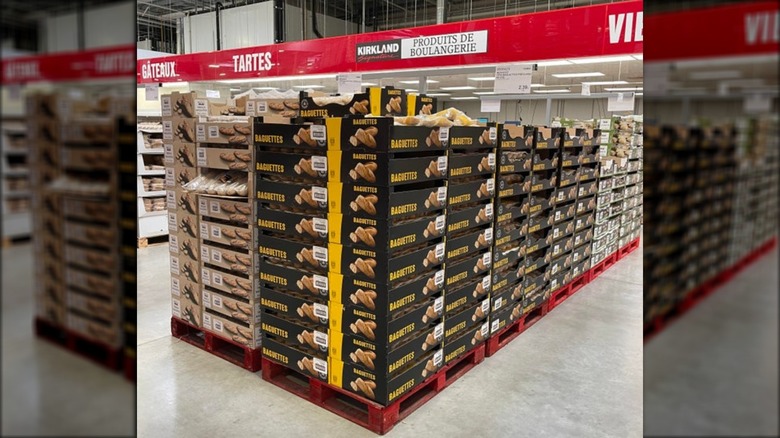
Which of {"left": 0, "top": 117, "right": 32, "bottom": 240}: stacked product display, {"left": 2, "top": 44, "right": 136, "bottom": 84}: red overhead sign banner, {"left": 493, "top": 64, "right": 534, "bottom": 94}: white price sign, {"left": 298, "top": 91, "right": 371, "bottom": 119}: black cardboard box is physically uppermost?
{"left": 493, "top": 64, "right": 534, "bottom": 94}: white price sign

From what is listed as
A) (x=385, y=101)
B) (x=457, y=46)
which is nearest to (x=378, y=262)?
(x=385, y=101)

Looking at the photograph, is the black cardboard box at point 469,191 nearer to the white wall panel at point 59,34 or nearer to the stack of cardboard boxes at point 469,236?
the stack of cardboard boxes at point 469,236

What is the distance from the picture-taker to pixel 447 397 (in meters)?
3.51

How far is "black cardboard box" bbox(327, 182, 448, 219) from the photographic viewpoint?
289 centimetres

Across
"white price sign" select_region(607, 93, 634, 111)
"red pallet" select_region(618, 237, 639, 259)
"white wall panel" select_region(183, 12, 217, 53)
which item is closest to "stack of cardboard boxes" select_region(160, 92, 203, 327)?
"white price sign" select_region(607, 93, 634, 111)

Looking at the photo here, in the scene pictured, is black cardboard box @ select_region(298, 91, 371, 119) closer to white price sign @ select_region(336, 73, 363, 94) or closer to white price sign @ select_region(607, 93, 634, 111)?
white price sign @ select_region(336, 73, 363, 94)

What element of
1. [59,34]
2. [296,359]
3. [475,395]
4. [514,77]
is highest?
[514,77]

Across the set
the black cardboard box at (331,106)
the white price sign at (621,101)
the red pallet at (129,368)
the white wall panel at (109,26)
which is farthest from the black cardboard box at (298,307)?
the white price sign at (621,101)

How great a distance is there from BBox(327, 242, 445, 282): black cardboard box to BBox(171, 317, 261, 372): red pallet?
4.00 feet

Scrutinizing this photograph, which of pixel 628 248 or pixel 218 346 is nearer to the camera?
pixel 218 346

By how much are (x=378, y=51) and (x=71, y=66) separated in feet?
18.9

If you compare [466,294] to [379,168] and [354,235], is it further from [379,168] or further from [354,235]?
[379,168]

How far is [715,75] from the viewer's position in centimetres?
39

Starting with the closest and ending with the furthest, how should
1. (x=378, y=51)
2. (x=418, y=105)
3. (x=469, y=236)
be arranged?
(x=469, y=236) → (x=418, y=105) → (x=378, y=51)
